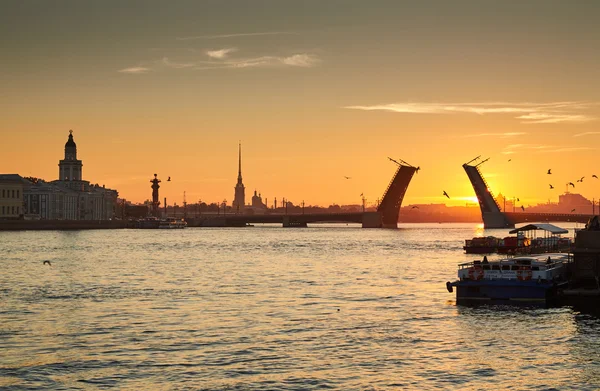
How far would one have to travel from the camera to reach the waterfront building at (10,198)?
193375 millimetres

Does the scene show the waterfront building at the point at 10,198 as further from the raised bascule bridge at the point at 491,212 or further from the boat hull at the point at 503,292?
the boat hull at the point at 503,292

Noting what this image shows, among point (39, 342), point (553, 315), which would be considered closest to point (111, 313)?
A: point (39, 342)

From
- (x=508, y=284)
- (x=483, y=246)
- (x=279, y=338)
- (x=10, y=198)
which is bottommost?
(x=279, y=338)

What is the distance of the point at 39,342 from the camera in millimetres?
30453

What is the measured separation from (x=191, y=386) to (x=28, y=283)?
32978 millimetres

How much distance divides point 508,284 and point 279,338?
1520 centimetres

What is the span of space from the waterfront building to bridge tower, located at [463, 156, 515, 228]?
321 feet

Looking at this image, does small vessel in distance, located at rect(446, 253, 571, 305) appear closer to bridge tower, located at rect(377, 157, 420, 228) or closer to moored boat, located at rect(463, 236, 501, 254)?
moored boat, located at rect(463, 236, 501, 254)

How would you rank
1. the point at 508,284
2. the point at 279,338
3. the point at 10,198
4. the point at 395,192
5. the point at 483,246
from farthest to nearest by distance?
1. the point at 10,198
2. the point at 395,192
3. the point at 483,246
4. the point at 508,284
5. the point at 279,338

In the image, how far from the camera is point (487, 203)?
184 meters

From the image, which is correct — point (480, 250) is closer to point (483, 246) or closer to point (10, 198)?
point (483, 246)

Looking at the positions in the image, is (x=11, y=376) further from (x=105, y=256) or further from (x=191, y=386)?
(x=105, y=256)

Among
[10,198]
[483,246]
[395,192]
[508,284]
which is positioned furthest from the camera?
[10,198]

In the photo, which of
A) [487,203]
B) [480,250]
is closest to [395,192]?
[487,203]
